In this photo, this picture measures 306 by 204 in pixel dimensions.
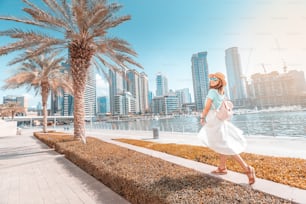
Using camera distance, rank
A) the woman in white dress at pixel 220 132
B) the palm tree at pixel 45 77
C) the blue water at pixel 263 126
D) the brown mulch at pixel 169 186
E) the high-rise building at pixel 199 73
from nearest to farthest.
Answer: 1. the brown mulch at pixel 169 186
2. the woman in white dress at pixel 220 132
3. the blue water at pixel 263 126
4. the palm tree at pixel 45 77
5. the high-rise building at pixel 199 73

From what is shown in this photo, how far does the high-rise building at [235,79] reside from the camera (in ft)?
157

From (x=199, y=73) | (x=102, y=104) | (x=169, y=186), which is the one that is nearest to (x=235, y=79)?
(x=169, y=186)

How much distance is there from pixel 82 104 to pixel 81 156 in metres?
4.23

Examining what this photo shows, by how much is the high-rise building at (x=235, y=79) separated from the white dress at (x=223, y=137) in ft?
158

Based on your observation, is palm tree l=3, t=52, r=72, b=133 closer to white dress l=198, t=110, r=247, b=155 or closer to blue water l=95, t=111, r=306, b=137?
blue water l=95, t=111, r=306, b=137

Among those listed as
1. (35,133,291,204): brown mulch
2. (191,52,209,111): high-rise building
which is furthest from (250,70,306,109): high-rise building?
(191,52,209,111): high-rise building

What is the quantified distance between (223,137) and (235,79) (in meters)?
55.5

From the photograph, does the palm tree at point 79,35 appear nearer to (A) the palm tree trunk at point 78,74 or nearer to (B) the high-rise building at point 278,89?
(A) the palm tree trunk at point 78,74

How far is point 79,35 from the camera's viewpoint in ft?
26.2

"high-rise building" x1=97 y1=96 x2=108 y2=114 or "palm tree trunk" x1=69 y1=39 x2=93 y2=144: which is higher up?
"high-rise building" x1=97 y1=96 x2=108 y2=114

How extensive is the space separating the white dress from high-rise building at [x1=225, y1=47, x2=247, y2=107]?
4813 centimetres

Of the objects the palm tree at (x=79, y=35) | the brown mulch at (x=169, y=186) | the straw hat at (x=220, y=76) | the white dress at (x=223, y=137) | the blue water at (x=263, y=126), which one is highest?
the palm tree at (x=79, y=35)

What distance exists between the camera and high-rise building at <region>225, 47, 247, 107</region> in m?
48.0

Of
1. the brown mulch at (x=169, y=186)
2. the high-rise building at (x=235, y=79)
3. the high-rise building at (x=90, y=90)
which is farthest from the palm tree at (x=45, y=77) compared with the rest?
the high-rise building at (x=235, y=79)
